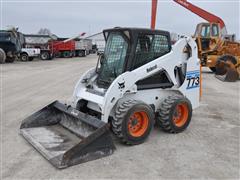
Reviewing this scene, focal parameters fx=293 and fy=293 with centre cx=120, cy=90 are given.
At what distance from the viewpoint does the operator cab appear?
5.23 m

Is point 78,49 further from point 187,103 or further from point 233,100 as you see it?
point 187,103

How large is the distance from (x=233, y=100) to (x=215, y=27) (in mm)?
9129

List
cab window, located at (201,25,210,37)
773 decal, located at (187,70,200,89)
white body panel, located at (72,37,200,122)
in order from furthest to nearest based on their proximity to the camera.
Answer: cab window, located at (201,25,210,37), 773 decal, located at (187,70,200,89), white body panel, located at (72,37,200,122)

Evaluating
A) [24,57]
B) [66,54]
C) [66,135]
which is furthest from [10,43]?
[66,135]

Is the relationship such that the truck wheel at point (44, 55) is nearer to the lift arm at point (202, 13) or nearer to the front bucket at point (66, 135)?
the lift arm at point (202, 13)

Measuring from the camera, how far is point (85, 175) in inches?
152

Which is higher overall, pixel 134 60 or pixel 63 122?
pixel 134 60

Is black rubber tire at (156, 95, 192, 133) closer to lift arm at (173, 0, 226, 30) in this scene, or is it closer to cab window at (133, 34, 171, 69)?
cab window at (133, 34, 171, 69)

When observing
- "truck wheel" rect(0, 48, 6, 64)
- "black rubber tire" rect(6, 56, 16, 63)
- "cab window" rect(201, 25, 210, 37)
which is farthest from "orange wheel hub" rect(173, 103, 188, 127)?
"black rubber tire" rect(6, 56, 16, 63)

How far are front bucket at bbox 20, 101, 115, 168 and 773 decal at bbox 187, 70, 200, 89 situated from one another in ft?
7.79

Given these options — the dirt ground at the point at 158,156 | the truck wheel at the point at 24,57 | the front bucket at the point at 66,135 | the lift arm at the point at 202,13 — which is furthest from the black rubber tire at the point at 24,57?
the front bucket at the point at 66,135

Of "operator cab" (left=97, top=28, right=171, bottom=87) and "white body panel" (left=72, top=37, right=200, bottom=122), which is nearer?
"white body panel" (left=72, top=37, right=200, bottom=122)

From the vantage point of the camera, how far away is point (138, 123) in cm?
503

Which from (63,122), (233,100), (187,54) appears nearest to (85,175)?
(63,122)
